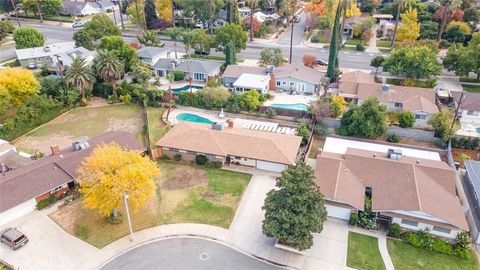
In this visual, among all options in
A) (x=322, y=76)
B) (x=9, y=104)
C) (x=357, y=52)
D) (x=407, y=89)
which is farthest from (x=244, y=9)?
(x=9, y=104)

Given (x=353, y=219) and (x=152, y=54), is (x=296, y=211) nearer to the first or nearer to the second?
(x=353, y=219)

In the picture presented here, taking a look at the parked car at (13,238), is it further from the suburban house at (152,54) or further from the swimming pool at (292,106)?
the suburban house at (152,54)

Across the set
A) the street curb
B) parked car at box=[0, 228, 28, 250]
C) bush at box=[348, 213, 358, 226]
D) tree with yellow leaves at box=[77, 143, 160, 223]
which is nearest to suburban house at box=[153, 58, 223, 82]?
tree with yellow leaves at box=[77, 143, 160, 223]

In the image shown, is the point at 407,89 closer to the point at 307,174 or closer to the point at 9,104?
the point at 307,174

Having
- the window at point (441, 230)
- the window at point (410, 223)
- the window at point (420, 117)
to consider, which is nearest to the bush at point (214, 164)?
the window at point (410, 223)

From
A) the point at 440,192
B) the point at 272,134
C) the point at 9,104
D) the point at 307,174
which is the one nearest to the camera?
the point at 307,174

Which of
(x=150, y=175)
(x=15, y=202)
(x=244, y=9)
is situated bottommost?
(x=15, y=202)

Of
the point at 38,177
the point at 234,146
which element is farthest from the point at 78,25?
the point at 234,146

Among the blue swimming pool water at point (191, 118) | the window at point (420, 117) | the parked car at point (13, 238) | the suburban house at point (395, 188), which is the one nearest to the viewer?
the parked car at point (13, 238)
